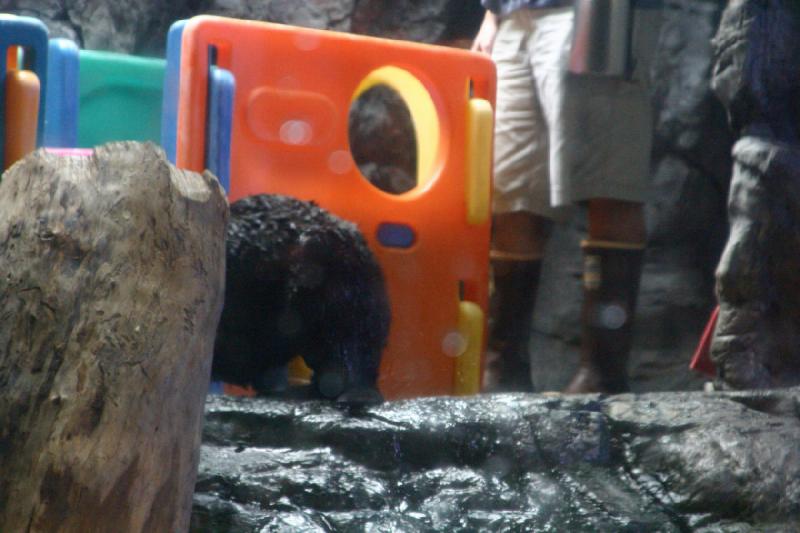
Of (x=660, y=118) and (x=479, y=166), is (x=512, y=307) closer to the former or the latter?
(x=479, y=166)

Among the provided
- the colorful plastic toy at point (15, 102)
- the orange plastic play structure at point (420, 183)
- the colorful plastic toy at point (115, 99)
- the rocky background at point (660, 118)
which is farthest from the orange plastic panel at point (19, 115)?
the rocky background at point (660, 118)

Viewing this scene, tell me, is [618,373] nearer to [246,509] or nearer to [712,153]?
[246,509]

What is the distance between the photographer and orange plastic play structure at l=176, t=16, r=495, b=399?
3258 millimetres

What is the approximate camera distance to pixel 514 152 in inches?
151

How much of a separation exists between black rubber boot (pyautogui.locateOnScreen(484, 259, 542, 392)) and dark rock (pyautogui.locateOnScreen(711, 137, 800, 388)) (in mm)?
667

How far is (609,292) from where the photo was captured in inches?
136

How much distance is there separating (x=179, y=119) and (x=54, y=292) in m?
1.61

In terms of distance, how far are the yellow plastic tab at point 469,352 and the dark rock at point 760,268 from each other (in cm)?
78

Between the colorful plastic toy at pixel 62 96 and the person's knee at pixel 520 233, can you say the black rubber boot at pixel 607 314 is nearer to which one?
the person's knee at pixel 520 233

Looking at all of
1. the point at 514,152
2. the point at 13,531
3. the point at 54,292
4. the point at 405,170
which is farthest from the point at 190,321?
the point at 405,170

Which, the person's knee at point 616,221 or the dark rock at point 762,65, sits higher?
the dark rock at point 762,65

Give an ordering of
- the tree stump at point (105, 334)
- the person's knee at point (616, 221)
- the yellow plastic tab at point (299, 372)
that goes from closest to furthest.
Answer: the tree stump at point (105, 334)
the yellow plastic tab at point (299, 372)
the person's knee at point (616, 221)

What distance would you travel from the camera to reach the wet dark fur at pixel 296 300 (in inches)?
106

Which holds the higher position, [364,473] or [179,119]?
[179,119]
